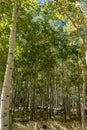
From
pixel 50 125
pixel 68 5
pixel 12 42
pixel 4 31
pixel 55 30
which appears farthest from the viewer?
pixel 55 30

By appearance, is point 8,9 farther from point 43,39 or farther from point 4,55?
point 43,39

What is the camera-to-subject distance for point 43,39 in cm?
2478

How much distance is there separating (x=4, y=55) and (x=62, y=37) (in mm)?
10945

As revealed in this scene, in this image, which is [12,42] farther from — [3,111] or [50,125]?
[50,125]

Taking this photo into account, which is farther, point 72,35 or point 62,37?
point 62,37

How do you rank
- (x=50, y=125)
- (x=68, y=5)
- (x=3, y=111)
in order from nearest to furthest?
1. (x=3, y=111)
2. (x=68, y=5)
3. (x=50, y=125)

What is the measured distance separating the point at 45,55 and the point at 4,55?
10290 millimetres

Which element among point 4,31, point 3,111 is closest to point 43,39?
point 4,31

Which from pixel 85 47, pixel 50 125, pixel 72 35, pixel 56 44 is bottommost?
pixel 50 125

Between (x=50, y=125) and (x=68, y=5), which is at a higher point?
(x=68, y=5)

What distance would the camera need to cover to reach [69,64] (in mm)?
32281

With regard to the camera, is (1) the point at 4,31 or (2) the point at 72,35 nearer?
(2) the point at 72,35

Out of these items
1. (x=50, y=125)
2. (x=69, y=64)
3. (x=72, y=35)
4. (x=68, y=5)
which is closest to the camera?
(x=68, y=5)

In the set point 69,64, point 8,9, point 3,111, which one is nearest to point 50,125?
point 69,64
